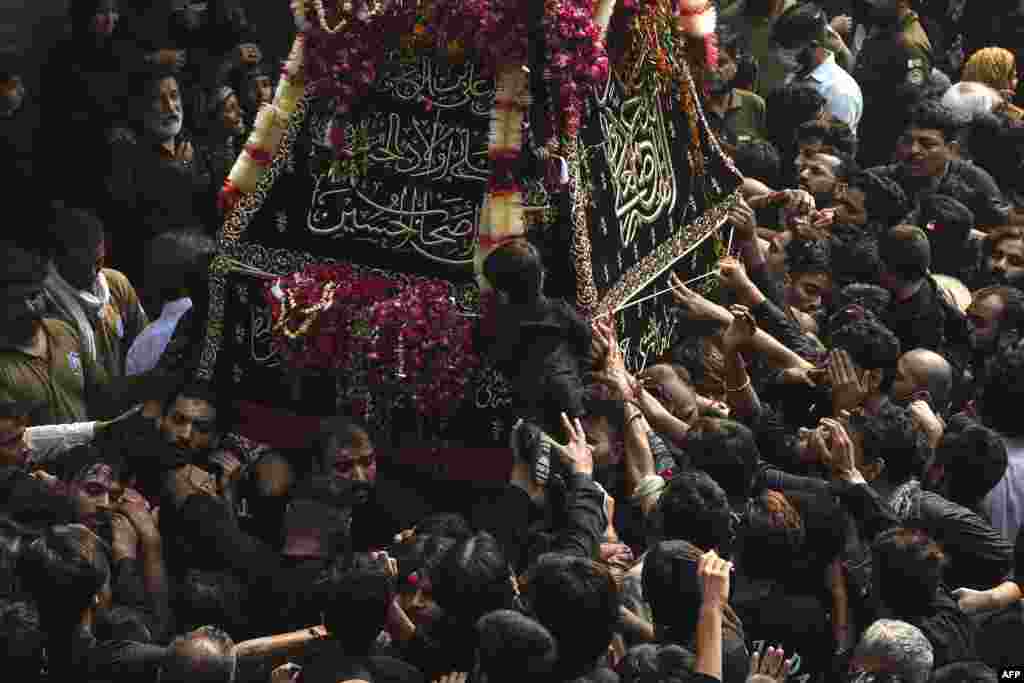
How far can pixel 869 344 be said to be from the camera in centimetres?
809

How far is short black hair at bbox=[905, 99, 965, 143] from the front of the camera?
11930 millimetres

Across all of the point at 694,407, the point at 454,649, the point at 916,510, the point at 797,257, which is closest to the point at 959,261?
the point at 797,257

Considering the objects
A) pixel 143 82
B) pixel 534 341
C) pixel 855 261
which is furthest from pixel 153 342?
pixel 855 261

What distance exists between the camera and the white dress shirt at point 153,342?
8.93 metres

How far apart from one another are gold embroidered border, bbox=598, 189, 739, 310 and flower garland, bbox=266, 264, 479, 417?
695 millimetres

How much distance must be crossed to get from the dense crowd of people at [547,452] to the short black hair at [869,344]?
1cm

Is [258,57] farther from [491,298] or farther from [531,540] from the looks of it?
[531,540]

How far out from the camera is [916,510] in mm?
7062

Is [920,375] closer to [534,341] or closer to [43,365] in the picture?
[534,341]

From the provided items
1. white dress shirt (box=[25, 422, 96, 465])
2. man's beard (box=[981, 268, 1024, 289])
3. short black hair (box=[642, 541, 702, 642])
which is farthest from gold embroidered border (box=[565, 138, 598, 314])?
man's beard (box=[981, 268, 1024, 289])

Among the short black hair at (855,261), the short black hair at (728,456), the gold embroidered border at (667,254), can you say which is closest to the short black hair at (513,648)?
the short black hair at (728,456)

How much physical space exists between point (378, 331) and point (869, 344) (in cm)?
211

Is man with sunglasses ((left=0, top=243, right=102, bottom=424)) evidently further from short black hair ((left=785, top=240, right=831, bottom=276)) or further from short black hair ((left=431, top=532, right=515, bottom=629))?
short black hair ((left=785, top=240, right=831, bottom=276))

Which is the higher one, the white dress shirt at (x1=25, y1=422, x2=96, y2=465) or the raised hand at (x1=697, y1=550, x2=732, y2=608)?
the white dress shirt at (x1=25, y1=422, x2=96, y2=465)
